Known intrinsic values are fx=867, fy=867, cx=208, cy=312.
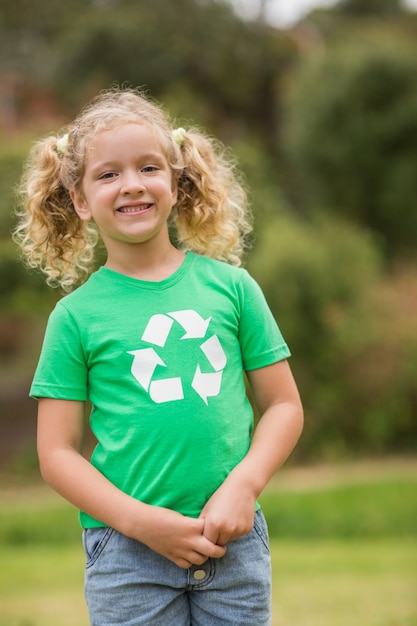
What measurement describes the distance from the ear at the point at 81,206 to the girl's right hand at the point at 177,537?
0.68 meters

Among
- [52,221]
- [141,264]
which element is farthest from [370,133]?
[141,264]

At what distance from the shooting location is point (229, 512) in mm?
1629

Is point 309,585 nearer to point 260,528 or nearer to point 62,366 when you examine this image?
point 260,528

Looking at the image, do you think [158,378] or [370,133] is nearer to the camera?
[158,378]

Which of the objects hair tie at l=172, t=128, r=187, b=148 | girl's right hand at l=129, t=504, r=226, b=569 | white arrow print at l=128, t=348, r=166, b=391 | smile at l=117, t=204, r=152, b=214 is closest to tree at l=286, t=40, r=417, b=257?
hair tie at l=172, t=128, r=187, b=148

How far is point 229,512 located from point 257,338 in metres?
0.38

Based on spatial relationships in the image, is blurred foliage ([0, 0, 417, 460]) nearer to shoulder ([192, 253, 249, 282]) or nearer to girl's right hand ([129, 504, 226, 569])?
shoulder ([192, 253, 249, 282])

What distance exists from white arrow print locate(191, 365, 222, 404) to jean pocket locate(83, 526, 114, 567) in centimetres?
32

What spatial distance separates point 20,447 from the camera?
1126 cm

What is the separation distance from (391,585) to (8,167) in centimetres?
627

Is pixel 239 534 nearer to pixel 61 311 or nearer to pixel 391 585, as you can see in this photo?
pixel 61 311

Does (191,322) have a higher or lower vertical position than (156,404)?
higher

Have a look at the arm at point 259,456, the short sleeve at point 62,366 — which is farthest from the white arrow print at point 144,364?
the arm at point 259,456

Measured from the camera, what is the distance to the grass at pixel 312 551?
14.5ft
